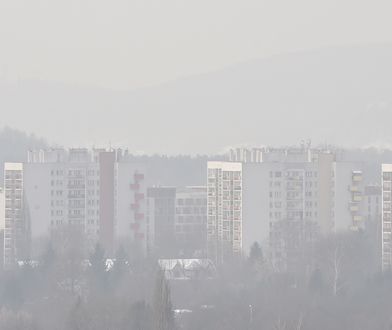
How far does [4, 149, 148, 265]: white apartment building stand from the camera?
153ft

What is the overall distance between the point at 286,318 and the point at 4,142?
5102cm

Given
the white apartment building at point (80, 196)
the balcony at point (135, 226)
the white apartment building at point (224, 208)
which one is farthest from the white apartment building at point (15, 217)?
the white apartment building at point (224, 208)

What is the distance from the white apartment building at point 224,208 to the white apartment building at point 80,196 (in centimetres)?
145

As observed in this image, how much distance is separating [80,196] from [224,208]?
132 inches

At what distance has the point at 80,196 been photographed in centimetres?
4731

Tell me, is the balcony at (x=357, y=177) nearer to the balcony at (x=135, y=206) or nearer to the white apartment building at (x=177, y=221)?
the white apartment building at (x=177, y=221)

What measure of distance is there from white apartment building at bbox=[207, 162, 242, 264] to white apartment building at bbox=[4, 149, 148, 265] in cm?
145

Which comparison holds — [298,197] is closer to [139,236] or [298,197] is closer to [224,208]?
[224,208]

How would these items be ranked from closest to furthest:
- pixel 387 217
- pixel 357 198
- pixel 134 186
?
pixel 387 217 → pixel 357 198 → pixel 134 186

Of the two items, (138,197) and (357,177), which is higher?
(357,177)

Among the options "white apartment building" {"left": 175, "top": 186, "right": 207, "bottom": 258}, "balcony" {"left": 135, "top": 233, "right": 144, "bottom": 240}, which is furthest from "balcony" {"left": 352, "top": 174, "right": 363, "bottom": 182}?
"balcony" {"left": 135, "top": 233, "right": 144, "bottom": 240}

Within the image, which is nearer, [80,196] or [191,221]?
[80,196]

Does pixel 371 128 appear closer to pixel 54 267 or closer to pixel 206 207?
pixel 206 207

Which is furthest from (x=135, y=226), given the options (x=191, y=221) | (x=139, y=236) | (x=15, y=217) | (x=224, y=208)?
(x=191, y=221)
